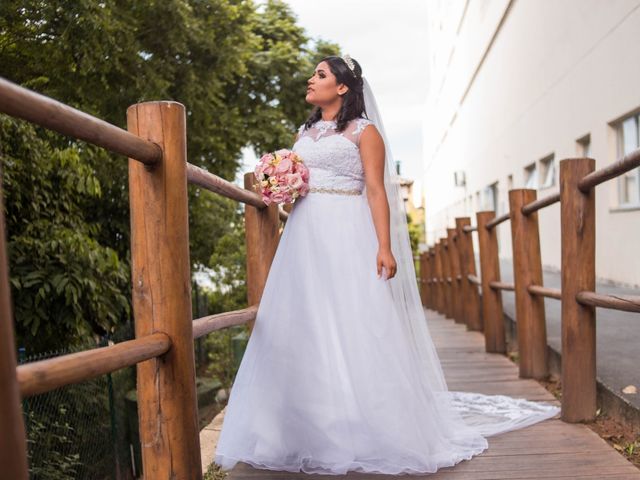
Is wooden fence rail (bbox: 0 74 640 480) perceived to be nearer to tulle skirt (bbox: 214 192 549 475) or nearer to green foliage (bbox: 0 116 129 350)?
tulle skirt (bbox: 214 192 549 475)

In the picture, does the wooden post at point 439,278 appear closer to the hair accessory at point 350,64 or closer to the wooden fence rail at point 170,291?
the wooden fence rail at point 170,291

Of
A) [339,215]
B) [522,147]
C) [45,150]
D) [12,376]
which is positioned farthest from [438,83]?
[12,376]

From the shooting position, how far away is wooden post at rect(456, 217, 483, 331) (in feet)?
23.3

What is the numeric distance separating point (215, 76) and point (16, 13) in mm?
3774

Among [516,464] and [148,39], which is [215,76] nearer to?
[148,39]

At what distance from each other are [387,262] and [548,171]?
995 centimetres

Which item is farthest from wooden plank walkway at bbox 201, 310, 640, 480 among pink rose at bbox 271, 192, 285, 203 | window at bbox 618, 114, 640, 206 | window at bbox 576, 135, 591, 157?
window at bbox 576, 135, 591, 157

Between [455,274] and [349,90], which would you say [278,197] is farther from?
[455,274]

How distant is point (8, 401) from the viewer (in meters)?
1.08

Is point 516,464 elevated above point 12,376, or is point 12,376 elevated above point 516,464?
point 12,376

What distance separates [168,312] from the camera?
2.05 metres

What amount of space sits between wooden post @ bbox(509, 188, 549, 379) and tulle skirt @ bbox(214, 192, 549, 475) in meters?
1.38

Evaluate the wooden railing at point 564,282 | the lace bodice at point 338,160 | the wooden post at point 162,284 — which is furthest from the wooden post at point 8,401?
the wooden railing at point 564,282

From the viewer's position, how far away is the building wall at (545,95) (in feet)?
26.7
